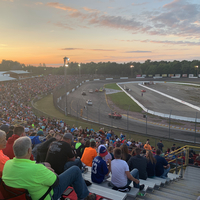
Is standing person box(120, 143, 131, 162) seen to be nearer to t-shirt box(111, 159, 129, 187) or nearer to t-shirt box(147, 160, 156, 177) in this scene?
t-shirt box(147, 160, 156, 177)

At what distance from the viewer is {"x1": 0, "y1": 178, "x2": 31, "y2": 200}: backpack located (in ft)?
9.24

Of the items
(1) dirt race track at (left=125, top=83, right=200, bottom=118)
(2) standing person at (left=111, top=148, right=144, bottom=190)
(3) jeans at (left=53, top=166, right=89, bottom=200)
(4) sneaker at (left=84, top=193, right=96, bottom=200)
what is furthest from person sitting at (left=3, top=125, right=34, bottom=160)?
(1) dirt race track at (left=125, top=83, right=200, bottom=118)

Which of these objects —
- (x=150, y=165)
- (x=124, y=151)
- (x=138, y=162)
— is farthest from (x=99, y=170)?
(x=150, y=165)

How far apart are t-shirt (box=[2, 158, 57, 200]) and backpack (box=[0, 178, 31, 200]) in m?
0.07

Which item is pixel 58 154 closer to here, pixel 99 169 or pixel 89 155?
pixel 99 169

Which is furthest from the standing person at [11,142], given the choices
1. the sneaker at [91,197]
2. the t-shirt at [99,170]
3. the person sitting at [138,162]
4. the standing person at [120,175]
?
the person sitting at [138,162]

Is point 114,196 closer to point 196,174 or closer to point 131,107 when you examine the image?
point 196,174

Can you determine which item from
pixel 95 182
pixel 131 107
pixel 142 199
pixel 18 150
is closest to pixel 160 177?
pixel 142 199

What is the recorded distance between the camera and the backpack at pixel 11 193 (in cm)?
282

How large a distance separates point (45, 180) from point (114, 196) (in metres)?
1.84

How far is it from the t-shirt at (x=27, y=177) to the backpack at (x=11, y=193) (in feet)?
0.24

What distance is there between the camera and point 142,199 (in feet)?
15.0

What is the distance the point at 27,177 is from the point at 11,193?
0.37 metres

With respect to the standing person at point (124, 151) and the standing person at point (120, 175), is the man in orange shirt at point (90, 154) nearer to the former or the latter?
the standing person at point (124, 151)
